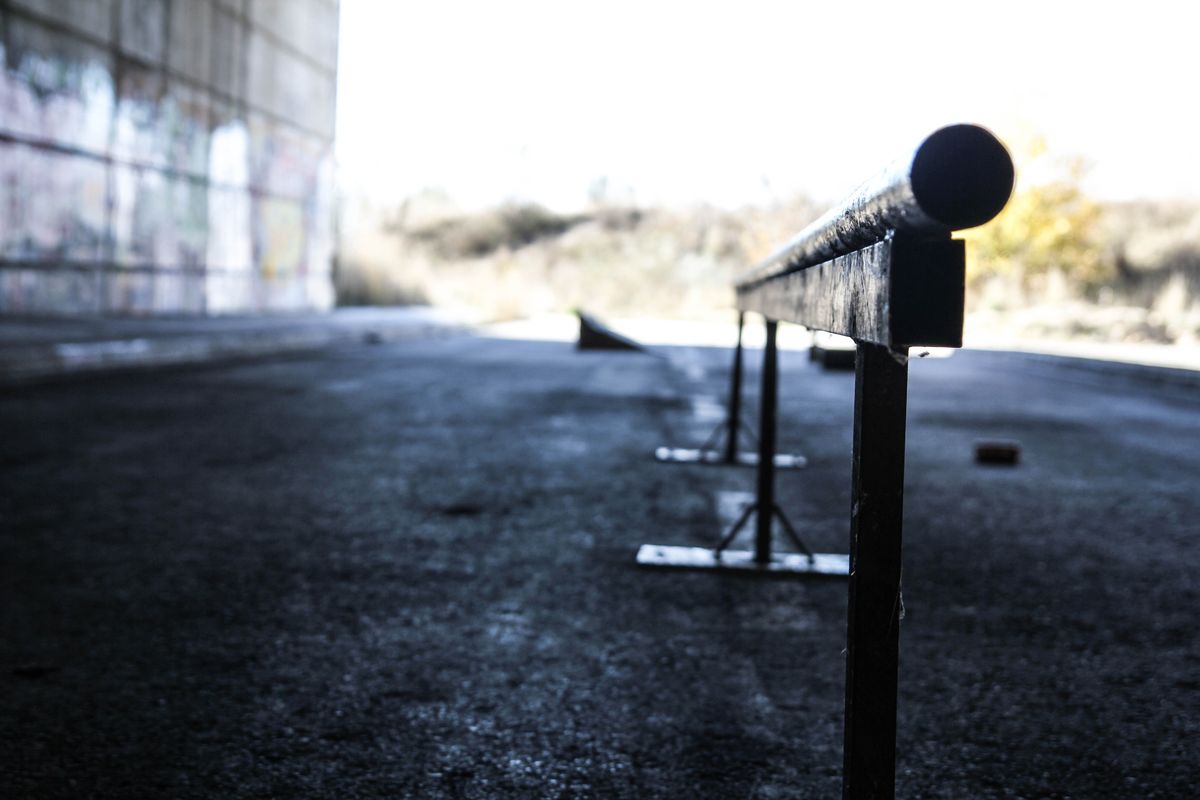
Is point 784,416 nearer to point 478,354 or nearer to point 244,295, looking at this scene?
point 478,354

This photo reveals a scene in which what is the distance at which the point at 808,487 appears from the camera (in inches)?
284

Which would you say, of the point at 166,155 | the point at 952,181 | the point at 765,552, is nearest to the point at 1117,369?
the point at 765,552

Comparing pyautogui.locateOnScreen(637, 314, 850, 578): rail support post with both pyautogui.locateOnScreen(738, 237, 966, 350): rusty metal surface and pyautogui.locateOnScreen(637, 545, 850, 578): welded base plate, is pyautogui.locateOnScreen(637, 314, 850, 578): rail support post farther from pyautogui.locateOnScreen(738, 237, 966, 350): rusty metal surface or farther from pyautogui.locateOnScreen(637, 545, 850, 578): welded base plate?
pyautogui.locateOnScreen(738, 237, 966, 350): rusty metal surface

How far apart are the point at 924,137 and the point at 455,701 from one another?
88.2 inches

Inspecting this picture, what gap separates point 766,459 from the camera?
5105mm

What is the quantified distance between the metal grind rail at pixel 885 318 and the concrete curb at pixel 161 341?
11184mm

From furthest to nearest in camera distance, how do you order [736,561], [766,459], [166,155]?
[166,155] → [766,459] → [736,561]

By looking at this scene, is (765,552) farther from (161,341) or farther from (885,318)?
(161,341)

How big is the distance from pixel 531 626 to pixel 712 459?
4.22m

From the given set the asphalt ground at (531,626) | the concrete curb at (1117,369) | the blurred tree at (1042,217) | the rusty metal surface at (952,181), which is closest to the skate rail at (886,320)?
the rusty metal surface at (952,181)

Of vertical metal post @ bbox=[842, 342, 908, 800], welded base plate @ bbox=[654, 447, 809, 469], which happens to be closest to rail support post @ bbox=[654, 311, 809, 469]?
welded base plate @ bbox=[654, 447, 809, 469]

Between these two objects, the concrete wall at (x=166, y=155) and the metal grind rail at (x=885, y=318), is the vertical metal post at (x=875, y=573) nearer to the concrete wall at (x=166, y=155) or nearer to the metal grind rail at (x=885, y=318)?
the metal grind rail at (x=885, y=318)

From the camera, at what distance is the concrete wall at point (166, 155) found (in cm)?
1900

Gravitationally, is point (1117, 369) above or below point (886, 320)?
below
